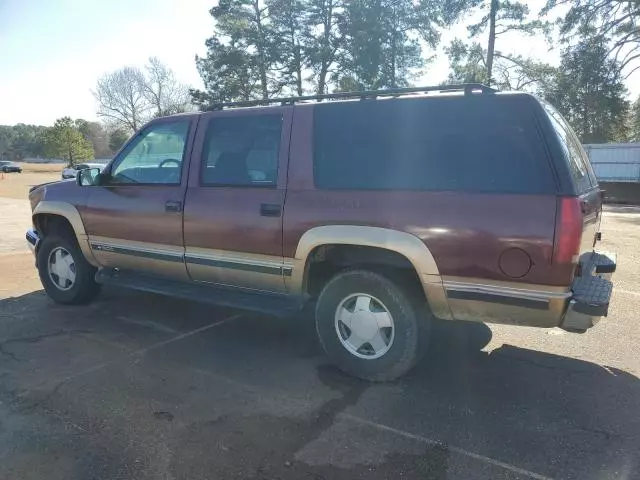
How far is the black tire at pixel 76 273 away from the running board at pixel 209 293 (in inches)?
16.2

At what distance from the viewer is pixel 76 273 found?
552 centimetres

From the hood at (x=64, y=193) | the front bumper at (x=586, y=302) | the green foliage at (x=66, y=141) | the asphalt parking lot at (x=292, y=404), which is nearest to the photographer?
the asphalt parking lot at (x=292, y=404)

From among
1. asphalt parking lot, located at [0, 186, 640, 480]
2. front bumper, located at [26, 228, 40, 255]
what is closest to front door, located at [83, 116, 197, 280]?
asphalt parking lot, located at [0, 186, 640, 480]

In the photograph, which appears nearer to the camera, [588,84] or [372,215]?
[372,215]

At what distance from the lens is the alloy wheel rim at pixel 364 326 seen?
370 centimetres

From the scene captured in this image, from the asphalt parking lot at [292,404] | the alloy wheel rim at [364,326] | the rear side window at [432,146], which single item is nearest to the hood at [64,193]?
the asphalt parking lot at [292,404]

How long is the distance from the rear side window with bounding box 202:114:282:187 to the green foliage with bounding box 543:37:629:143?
27778 mm

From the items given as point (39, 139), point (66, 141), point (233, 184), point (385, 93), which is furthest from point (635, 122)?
point (39, 139)

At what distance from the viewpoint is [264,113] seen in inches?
166

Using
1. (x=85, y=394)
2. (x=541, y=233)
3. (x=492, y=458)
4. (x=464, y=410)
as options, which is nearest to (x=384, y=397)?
(x=464, y=410)

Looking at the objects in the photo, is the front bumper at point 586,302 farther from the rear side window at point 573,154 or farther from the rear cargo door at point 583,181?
the rear side window at point 573,154

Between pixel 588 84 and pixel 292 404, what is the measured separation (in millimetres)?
30387

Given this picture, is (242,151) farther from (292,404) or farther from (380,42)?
(380,42)

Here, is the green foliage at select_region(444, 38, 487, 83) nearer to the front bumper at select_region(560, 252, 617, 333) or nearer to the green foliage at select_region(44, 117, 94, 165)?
the front bumper at select_region(560, 252, 617, 333)
